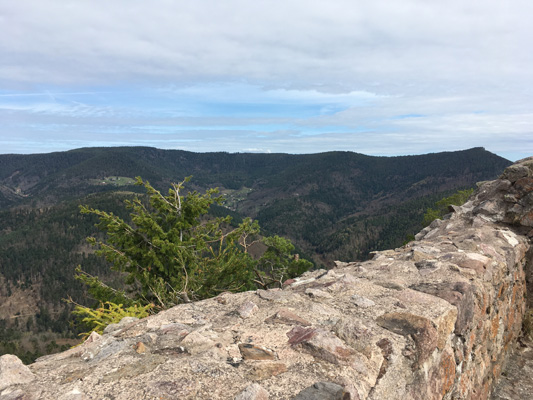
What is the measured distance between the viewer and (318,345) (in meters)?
2.63

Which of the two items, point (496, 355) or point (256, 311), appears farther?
point (496, 355)

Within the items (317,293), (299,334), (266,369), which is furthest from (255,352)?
(317,293)

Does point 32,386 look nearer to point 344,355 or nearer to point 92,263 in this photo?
point 344,355

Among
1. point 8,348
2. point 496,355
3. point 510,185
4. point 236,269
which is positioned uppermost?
point 510,185

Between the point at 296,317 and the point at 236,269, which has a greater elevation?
the point at 296,317

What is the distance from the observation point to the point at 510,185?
7180 mm

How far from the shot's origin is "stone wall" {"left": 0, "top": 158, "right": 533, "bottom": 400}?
7.12 ft

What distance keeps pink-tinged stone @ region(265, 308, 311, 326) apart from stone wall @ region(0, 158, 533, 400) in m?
0.01

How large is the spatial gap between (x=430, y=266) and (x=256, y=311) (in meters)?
2.69

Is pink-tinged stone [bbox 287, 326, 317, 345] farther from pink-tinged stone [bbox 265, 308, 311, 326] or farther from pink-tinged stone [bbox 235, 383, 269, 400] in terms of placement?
pink-tinged stone [bbox 235, 383, 269, 400]

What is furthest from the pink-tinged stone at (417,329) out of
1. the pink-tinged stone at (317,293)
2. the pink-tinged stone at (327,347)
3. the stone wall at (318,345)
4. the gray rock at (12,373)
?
the gray rock at (12,373)

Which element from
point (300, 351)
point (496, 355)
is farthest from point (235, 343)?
point (496, 355)

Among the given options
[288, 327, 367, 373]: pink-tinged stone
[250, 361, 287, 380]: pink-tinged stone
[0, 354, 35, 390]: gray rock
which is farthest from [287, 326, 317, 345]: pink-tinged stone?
[0, 354, 35, 390]: gray rock

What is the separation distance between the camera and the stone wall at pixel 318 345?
7.12 feet
